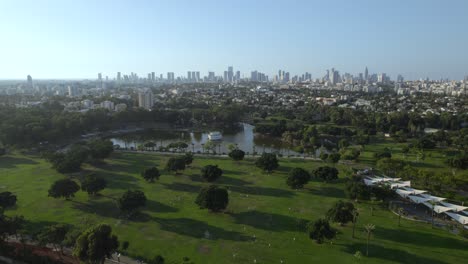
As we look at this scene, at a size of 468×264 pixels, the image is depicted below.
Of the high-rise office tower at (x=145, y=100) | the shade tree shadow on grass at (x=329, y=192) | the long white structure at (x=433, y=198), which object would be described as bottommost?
the shade tree shadow on grass at (x=329, y=192)

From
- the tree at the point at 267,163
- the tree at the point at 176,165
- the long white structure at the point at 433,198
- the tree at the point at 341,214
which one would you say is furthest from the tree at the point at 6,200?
the long white structure at the point at 433,198

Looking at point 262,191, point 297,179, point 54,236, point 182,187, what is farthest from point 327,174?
point 54,236

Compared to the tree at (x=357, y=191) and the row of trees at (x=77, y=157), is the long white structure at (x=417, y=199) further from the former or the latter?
the row of trees at (x=77, y=157)

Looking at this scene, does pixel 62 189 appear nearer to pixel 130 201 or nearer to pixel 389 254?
pixel 130 201

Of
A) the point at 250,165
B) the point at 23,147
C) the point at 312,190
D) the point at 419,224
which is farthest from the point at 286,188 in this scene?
the point at 23,147

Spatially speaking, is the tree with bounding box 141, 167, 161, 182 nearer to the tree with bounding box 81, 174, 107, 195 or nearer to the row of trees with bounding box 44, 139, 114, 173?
the tree with bounding box 81, 174, 107, 195
